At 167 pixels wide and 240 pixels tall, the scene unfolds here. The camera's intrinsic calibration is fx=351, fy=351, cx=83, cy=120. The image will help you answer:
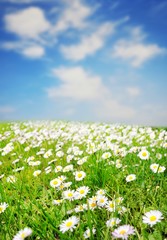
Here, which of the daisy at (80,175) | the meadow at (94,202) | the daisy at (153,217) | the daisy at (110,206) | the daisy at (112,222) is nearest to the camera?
the daisy at (153,217)

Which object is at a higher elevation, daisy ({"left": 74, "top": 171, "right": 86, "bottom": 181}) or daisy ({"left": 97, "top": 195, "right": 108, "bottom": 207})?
daisy ({"left": 74, "top": 171, "right": 86, "bottom": 181})

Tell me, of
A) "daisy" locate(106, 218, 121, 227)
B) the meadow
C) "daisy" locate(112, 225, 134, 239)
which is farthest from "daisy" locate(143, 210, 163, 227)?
"daisy" locate(106, 218, 121, 227)

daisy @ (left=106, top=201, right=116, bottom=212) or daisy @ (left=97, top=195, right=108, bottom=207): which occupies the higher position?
daisy @ (left=97, top=195, right=108, bottom=207)

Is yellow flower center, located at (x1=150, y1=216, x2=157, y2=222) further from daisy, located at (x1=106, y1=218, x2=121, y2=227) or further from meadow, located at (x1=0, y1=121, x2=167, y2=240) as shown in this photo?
daisy, located at (x1=106, y1=218, x2=121, y2=227)

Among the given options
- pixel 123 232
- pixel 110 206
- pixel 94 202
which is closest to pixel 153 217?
pixel 123 232

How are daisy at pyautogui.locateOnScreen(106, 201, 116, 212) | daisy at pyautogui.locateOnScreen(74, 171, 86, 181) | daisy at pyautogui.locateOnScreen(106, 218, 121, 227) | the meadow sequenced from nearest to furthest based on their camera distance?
daisy at pyautogui.locateOnScreen(106, 218, 121, 227)
the meadow
daisy at pyautogui.locateOnScreen(106, 201, 116, 212)
daisy at pyautogui.locateOnScreen(74, 171, 86, 181)

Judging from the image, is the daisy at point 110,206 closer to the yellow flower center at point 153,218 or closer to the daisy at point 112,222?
the daisy at point 112,222

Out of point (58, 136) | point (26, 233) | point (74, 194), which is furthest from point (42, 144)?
point (26, 233)

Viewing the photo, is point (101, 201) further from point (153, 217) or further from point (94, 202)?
point (153, 217)

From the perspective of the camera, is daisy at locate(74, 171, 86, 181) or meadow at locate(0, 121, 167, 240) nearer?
meadow at locate(0, 121, 167, 240)

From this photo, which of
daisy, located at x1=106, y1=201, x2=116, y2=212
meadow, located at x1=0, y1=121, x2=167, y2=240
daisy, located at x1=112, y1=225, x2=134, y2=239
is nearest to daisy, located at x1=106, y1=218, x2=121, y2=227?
meadow, located at x1=0, y1=121, x2=167, y2=240

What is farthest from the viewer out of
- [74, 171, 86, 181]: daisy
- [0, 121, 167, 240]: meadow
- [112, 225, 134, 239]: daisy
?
[74, 171, 86, 181]: daisy

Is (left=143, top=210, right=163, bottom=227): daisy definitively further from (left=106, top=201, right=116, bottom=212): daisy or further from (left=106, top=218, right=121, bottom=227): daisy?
(left=106, top=201, right=116, bottom=212): daisy

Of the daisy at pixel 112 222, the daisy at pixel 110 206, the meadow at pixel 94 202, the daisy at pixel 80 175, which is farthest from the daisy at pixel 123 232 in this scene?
the daisy at pixel 80 175
